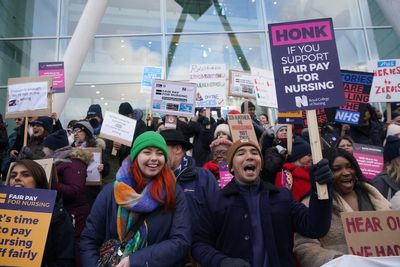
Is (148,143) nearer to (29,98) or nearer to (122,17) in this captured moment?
(29,98)

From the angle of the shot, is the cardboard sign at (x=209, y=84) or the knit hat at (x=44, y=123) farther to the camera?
the cardboard sign at (x=209, y=84)

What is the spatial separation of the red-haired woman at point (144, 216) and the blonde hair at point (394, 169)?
2.11 meters

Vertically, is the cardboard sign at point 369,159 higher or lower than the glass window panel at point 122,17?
lower

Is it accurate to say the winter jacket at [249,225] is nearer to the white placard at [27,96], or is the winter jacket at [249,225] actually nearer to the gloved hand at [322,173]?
the gloved hand at [322,173]

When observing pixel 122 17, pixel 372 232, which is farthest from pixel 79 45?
pixel 372 232

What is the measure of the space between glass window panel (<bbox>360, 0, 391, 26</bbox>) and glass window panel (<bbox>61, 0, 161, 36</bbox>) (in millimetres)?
6939

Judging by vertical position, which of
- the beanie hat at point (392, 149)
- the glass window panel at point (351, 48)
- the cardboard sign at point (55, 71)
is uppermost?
the glass window panel at point (351, 48)

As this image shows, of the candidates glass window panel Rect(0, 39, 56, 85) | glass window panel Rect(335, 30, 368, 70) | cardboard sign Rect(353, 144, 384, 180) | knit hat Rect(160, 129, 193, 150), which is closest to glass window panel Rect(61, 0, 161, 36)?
glass window panel Rect(0, 39, 56, 85)

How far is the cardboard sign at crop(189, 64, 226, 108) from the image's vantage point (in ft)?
25.3

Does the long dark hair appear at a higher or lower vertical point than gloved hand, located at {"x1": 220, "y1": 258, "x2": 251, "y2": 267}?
higher

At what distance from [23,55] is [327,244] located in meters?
12.6

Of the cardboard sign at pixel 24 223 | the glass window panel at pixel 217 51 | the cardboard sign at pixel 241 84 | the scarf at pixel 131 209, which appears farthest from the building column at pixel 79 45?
the scarf at pixel 131 209

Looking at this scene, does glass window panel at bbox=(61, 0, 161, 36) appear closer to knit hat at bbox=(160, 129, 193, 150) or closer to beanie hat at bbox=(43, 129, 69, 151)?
beanie hat at bbox=(43, 129, 69, 151)

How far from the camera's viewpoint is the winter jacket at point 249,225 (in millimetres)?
2635
